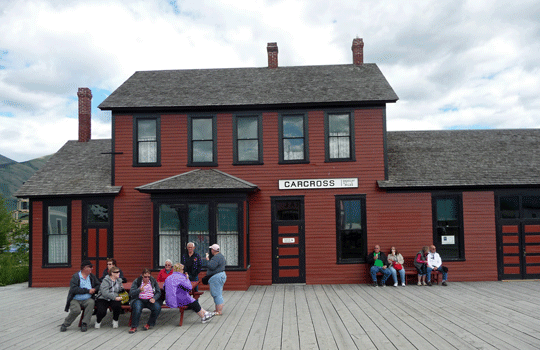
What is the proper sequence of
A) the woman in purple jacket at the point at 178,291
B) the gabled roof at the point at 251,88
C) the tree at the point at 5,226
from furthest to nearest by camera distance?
the tree at the point at 5,226
the gabled roof at the point at 251,88
the woman in purple jacket at the point at 178,291

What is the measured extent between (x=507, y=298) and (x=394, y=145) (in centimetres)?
698

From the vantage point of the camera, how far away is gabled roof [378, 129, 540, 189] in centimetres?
1388

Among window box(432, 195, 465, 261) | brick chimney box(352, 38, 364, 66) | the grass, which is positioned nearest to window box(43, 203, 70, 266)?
the grass

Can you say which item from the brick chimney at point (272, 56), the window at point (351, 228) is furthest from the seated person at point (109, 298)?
the brick chimney at point (272, 56)

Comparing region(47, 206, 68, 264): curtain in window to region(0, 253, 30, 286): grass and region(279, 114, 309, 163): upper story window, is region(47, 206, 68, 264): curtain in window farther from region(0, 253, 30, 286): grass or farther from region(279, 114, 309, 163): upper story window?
region(279, 114, 309, 163): upper story window

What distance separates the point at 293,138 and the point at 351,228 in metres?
3.77

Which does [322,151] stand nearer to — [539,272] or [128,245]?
[128,245]

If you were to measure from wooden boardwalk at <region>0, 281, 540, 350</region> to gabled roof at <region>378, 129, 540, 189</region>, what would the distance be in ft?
11.9

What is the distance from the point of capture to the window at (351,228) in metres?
14.0

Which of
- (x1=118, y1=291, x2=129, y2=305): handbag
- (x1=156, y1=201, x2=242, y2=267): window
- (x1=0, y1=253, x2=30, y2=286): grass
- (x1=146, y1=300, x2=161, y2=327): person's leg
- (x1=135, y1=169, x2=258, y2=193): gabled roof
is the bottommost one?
(x1=0, y1=253, x2=30, y2=286): grass

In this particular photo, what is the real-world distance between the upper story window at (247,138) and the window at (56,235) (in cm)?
650

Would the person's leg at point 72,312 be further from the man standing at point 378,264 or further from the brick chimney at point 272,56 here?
the brick chimney at point 272,56

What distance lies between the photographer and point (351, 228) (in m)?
14.1

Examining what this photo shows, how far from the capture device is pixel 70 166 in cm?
1579
